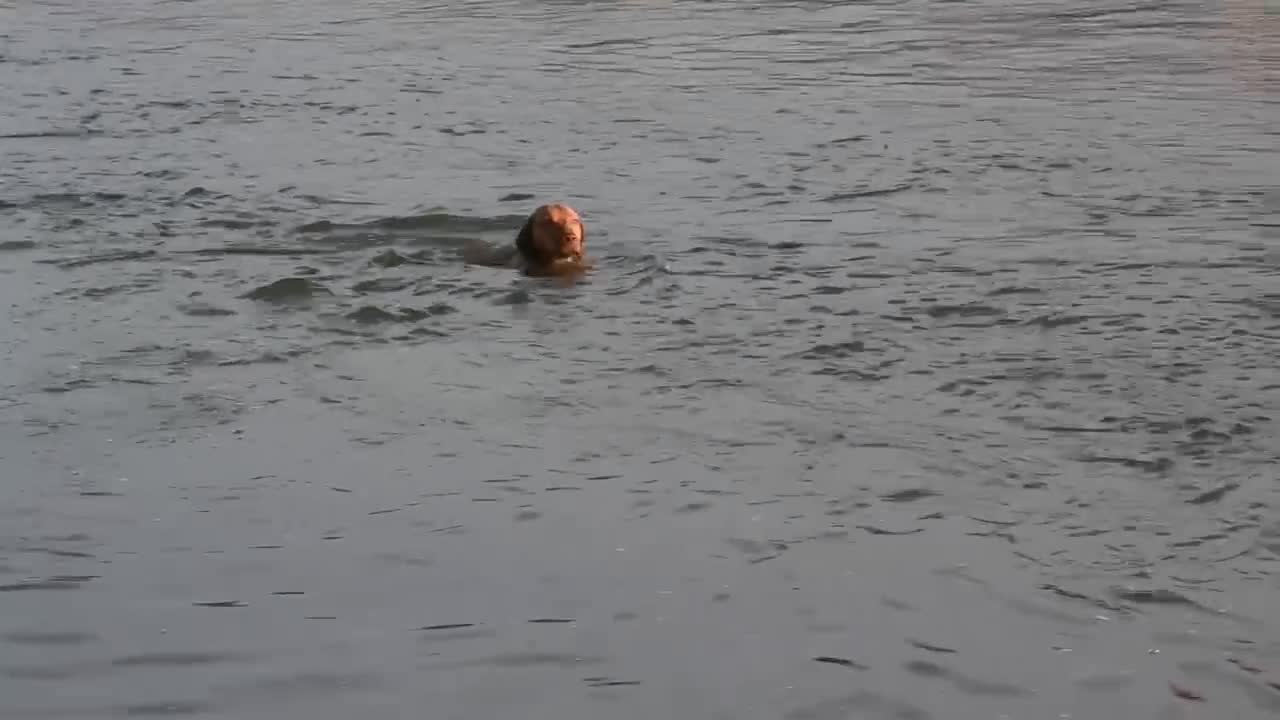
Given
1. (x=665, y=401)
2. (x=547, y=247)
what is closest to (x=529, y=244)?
(x=547, y=247)

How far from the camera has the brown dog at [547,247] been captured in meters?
9.89

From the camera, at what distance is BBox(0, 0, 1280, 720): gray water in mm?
5539

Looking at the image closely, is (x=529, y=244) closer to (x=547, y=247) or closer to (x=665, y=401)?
(x=547, y=247)

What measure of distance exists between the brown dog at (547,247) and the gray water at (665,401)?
0.61ft

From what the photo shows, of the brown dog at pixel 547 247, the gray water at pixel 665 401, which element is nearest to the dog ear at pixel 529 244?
the brown dog at pixel 547 247

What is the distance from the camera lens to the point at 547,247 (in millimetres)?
9984

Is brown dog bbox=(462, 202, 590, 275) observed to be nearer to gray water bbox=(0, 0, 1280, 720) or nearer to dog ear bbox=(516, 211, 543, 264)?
dog ear bbox=(516, 211, 543, 264)

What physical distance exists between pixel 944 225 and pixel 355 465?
440cm

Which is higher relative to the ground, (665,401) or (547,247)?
(547,247)

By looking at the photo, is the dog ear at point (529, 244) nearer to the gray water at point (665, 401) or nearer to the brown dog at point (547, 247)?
the brown dog at point (547, 247)

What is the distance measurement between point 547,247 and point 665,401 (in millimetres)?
2345

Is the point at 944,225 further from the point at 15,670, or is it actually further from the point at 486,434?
the point at 15,670

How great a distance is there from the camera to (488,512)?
263 inches

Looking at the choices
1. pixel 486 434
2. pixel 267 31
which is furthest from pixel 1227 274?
pixel 267 31
